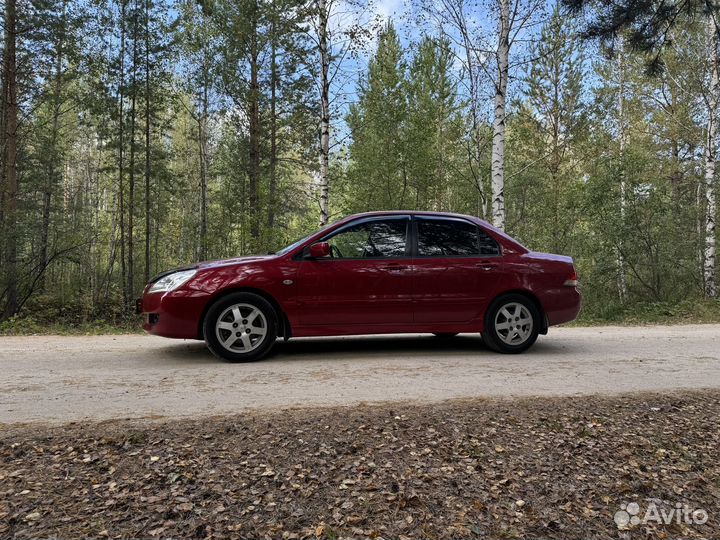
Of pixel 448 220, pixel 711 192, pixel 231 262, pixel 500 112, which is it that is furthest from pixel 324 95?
pixel 711 192

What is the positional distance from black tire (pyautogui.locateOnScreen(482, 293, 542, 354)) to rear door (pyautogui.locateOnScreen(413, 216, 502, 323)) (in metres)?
0.17

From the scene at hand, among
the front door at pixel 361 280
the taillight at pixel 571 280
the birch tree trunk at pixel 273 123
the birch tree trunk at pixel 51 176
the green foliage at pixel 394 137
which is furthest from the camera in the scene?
the green foliage at pixel 394 137

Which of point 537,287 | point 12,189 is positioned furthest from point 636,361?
point 12,189

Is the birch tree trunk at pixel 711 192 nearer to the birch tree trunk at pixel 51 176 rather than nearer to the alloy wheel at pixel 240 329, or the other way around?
the alloy wheel at pixel 240 329

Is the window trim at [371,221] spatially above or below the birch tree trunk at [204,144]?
below

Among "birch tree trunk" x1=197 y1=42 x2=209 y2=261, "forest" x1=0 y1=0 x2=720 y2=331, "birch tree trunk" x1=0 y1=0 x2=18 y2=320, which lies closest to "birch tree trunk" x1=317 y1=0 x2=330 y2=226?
"forest" x1=0 y1=0 x2=720 y2=331

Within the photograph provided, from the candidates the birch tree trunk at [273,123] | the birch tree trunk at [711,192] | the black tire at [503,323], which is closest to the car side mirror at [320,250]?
the black tire at [503,323]

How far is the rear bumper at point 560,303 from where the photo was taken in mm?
6043

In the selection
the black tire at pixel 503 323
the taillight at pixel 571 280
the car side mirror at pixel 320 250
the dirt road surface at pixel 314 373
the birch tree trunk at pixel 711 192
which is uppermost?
the birch tree trunk at pixel 711 192

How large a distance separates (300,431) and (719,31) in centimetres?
886

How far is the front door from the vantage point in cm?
556

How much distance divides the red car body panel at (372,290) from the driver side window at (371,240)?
4.1 inches

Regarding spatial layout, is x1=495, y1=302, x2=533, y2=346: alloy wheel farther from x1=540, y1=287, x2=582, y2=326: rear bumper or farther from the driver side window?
the driver side window

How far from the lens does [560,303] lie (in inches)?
240
